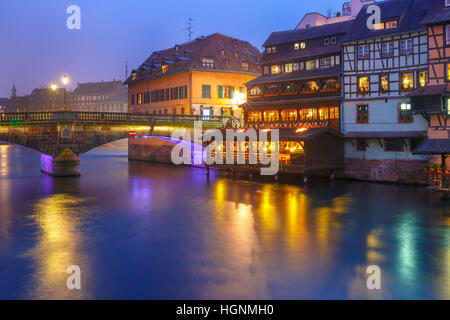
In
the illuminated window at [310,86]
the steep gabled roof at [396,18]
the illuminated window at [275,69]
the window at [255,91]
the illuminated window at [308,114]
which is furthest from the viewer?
the window at [255,91]

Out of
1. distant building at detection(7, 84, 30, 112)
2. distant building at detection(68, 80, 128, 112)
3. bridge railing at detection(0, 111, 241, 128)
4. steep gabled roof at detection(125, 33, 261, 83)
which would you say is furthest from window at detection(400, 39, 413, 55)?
distant building at detection(7, 84, 30, 112)

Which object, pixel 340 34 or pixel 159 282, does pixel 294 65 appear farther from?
pixel 159 282

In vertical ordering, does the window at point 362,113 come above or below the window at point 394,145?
above

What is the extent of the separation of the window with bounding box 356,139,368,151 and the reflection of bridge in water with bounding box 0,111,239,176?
2125 centimetres

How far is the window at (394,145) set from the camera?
38075mm

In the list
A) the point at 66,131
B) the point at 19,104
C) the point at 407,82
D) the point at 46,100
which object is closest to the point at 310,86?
the point at 407,82

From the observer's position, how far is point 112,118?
152ft

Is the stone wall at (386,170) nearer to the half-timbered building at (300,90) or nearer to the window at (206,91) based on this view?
the half-timbered building at (300,90)

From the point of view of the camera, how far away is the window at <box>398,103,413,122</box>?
1463 inches

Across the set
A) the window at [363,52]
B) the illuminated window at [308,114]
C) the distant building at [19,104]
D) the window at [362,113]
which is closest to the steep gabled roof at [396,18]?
the window at [363,52]

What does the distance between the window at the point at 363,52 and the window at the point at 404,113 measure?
18.6 ft

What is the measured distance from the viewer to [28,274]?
614 inches

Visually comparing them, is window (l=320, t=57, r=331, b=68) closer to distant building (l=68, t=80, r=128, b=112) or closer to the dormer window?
the dormer window

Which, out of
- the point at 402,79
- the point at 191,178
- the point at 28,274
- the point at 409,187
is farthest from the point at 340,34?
the point at 28,274
